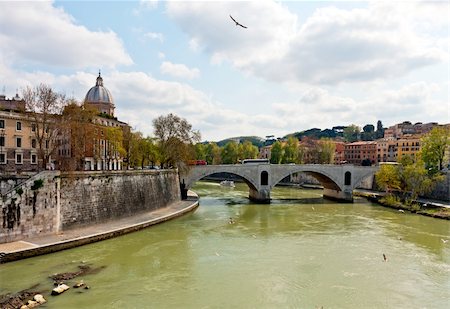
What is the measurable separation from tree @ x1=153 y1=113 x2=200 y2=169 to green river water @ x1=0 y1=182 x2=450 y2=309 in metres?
10.5

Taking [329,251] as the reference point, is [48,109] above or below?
above

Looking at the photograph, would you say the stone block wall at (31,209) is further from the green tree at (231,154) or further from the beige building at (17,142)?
the green tree at (231,154)

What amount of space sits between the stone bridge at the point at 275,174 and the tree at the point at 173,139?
1616 mm

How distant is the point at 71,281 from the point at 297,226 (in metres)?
14.4

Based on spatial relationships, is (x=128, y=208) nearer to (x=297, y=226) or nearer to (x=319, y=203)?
(x=297, y=226)

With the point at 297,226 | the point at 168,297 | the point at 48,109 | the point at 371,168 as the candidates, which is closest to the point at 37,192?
the point at 48,109

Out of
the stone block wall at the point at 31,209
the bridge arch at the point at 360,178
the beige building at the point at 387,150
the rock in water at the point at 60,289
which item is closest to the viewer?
the rock in water at the point at 60,289

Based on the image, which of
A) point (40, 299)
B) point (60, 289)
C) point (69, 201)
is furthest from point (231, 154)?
point (40, 299)

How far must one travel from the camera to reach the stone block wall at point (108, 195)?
19172 millimetres

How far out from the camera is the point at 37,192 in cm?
1738

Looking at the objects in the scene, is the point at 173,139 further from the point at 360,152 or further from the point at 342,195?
the point at 360,152

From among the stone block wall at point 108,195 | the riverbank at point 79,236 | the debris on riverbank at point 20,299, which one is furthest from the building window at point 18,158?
the debris on riverbank at point 20,299

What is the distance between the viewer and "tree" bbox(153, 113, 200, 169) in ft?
109

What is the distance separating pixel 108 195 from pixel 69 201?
2964 mm
